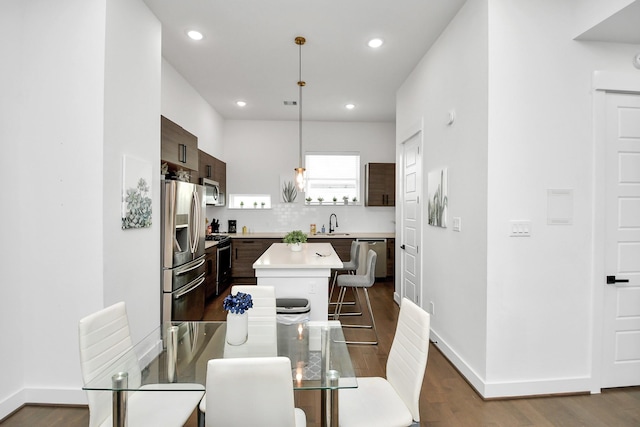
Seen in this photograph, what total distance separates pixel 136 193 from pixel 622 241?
3848 millimetres

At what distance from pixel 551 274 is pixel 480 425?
120cm

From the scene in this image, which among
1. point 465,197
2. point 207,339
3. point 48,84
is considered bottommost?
point 207,339

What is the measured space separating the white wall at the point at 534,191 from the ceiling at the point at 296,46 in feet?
2.62

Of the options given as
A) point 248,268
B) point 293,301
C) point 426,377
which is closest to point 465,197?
point 426,377

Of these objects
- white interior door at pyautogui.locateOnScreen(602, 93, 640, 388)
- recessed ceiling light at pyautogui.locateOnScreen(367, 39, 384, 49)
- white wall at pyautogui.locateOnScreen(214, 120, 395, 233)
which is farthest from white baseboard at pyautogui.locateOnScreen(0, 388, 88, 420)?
white wall at pyautogui.locateOnScreen(214, 120, 395, 233)

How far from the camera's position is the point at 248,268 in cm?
599

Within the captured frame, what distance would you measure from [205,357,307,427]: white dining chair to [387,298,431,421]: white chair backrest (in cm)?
66

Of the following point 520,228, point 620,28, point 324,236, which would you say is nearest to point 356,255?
point 324,236

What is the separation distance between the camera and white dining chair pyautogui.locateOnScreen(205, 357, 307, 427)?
3.60ft

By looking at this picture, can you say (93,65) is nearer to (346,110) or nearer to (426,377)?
(426,377)

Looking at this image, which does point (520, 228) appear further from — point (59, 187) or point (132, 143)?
point (59, 187)

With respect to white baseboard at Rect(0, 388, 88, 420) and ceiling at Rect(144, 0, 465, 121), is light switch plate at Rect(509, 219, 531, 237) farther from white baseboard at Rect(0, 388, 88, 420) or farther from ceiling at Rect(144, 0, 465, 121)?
white baseboard at Rect(0, 388, 88, 420)

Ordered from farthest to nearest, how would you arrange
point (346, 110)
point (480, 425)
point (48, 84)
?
point (346, 110) < point (48, 84) < point (480, 425)

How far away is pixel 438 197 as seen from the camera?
3262mm
